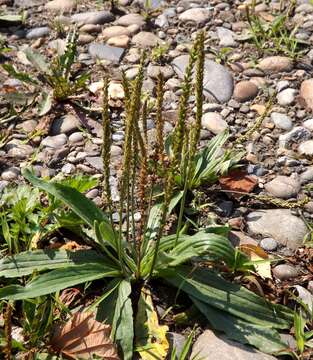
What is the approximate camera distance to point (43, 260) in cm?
269

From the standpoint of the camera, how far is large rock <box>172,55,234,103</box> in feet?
13.4

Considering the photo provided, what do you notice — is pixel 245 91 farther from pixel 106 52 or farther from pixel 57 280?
pixel 57 280

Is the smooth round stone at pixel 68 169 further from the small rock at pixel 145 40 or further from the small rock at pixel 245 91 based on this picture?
the small rock at pixel 145 40

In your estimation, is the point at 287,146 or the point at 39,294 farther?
the point at 287,146

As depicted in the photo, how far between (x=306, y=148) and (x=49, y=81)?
1836 mm

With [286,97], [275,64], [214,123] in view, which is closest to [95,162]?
[214,123]

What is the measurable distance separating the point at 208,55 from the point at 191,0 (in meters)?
0.96

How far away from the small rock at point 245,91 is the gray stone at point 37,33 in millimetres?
1710

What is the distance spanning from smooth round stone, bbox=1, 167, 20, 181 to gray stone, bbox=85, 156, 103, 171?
0.43 m

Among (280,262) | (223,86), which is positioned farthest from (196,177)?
(223,86)

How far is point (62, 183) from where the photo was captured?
2.98 meters

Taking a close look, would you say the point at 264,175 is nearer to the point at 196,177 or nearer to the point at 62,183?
the point at 196,177

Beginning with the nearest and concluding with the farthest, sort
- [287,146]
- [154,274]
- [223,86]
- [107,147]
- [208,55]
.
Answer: [107,147], [154,274], [287,146], [223,86], [208,55]

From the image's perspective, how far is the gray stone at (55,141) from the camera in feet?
12.0
